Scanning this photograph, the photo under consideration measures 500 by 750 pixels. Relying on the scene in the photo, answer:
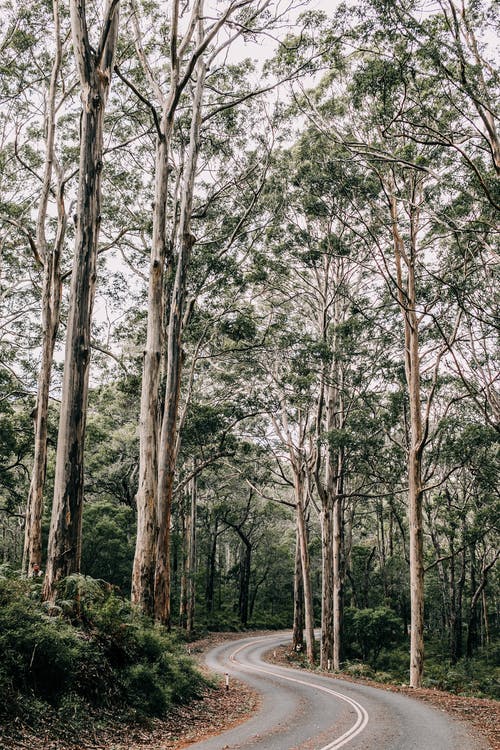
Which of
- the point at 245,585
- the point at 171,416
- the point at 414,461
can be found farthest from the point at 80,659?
the point at 245,585

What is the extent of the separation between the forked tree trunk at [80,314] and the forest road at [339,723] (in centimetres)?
320

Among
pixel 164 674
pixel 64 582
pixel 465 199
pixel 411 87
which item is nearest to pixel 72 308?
pixel 64 582

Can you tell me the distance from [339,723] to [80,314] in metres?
8.11

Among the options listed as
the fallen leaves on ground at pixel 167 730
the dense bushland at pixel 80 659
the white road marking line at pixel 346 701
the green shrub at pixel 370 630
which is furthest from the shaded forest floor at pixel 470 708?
the green shrub at pixel 370 630

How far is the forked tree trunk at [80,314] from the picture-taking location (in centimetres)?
798

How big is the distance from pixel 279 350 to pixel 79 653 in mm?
15828

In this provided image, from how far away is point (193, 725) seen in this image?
29.6ft

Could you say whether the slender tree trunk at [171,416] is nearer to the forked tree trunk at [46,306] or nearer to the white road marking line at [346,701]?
the forked tree trunk at [46,306]

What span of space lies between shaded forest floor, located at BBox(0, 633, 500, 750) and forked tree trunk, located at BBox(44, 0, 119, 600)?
200 cm

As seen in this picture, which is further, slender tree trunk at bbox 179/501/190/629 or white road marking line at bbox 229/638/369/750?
slender tree trunk at bbox 179/501/190/629

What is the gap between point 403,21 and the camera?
34.8 ft

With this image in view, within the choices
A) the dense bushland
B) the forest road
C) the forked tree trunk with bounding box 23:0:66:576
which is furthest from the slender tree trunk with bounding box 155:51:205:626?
the forked tree trunk with bounding box 23:0:66:576

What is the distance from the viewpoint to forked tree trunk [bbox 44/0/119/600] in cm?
798

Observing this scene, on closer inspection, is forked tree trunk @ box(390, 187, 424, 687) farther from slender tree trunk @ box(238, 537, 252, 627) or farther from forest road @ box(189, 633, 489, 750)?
slender tree trunk @ box(238, 537, 252, 627)
